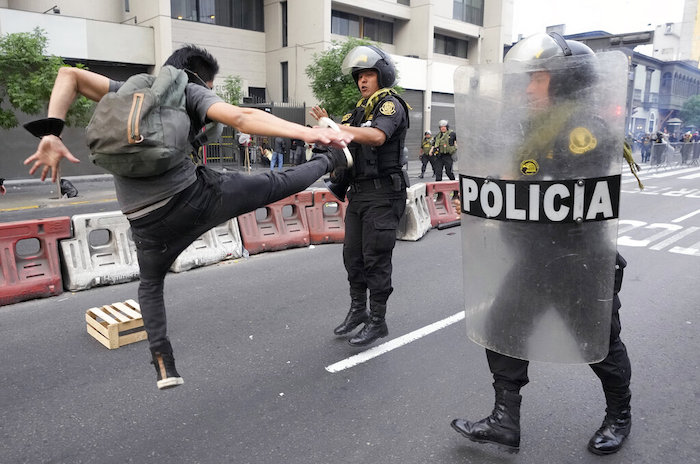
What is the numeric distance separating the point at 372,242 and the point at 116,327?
2.07 metres

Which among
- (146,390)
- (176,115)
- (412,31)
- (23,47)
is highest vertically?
(412,31)

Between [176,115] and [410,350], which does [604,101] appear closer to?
[176,115]

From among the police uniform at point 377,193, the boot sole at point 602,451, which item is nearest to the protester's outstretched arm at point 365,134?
the police uniform at point 377,193

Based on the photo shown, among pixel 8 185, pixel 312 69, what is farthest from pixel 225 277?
pixel 312 69

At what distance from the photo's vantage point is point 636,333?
4570 millimetres

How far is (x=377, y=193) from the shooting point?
13.0 feet

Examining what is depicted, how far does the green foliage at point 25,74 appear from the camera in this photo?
14133mm

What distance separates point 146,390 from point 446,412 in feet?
6.25

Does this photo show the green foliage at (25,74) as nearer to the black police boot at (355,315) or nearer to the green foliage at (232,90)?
the green foliage at (232,90)

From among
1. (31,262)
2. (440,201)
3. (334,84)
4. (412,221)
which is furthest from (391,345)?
(334,84)

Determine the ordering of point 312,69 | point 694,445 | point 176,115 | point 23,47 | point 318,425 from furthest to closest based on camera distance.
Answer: point 312,69 → point 23,47 → point 318,425 → point 694,445 → point 176,115

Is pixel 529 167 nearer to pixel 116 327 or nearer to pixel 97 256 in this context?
pixel 116 327

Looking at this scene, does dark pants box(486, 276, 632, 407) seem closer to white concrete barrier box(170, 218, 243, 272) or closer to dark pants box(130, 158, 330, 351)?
dark pants box(130, 158, 330, 351)

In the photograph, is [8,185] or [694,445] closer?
[694,445]
